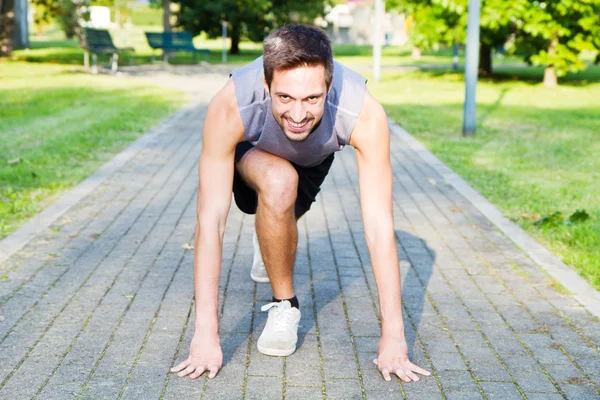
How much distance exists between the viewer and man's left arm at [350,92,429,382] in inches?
135

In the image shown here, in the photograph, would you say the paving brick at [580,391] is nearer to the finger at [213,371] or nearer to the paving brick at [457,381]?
the paving brick at [457,381]

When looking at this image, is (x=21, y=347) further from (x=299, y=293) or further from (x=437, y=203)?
(x=437, y=203)

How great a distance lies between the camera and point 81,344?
3.80 m

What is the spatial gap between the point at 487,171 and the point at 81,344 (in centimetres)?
578

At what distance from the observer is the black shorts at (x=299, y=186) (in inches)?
153

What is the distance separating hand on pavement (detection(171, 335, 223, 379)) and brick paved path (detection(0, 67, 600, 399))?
5cm

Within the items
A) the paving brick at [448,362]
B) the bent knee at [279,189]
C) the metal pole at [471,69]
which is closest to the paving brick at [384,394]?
the paving brick at [448,362]

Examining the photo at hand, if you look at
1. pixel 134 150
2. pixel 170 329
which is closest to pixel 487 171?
pixel 134 150

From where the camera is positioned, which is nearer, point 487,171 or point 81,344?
point 81,344

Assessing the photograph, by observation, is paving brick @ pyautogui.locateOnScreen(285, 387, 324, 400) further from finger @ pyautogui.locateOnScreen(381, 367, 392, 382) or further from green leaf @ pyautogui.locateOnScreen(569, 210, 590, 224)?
green leaf @ pyautogui.locateOnScreen(569, 210, 590, 224)

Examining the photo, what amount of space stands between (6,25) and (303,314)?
23446mm

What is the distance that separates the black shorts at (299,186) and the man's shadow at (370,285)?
568mm

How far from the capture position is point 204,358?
345cm

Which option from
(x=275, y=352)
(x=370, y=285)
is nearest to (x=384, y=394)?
(x=275, y=352)
